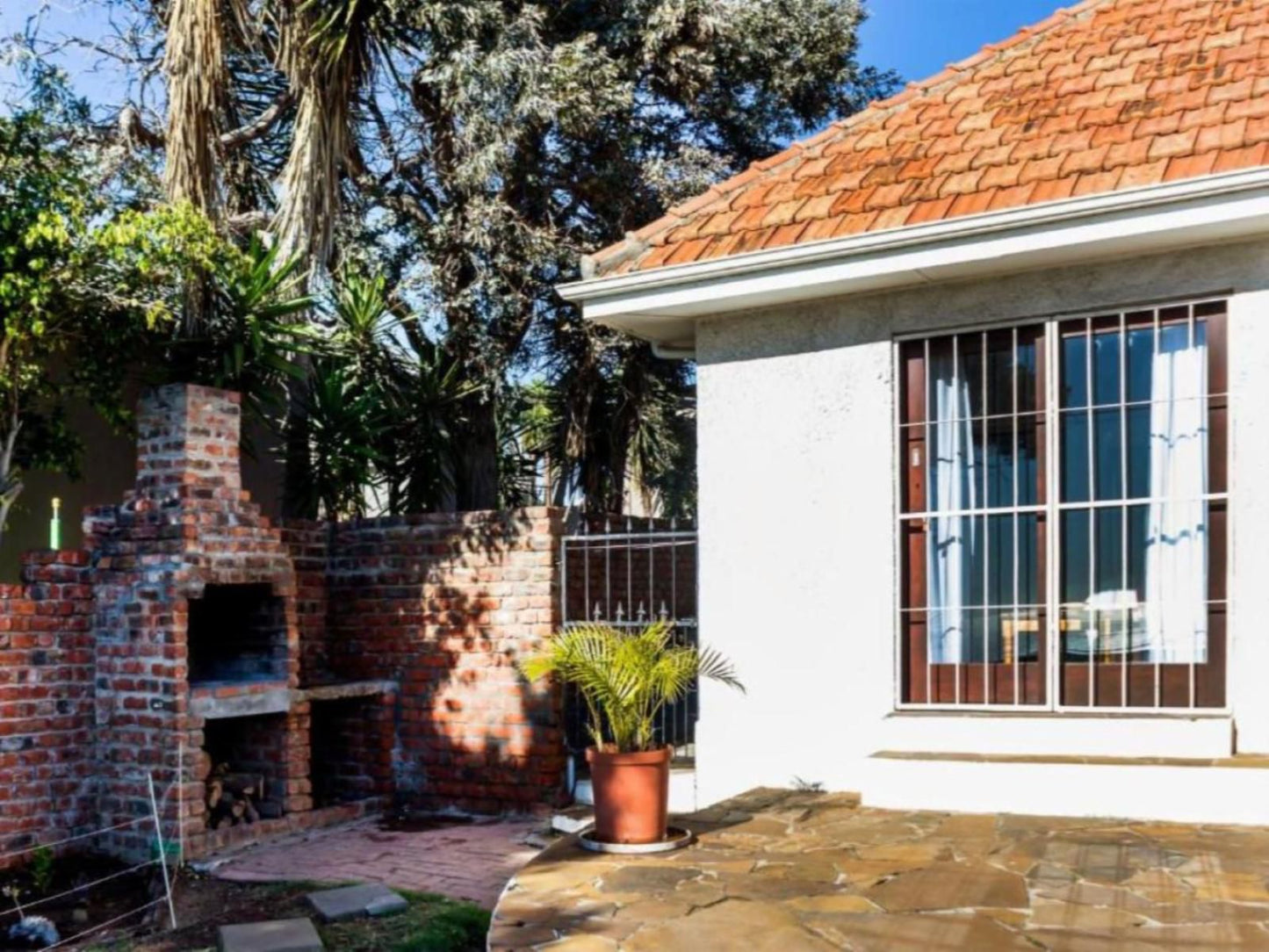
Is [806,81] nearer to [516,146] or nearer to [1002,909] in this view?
[516,146]

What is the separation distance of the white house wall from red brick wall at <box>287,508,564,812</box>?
1.89 metres

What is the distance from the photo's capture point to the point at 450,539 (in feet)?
31.6

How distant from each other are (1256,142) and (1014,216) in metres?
1.16

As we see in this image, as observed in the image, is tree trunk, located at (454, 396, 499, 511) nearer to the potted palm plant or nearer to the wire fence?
the wire fence

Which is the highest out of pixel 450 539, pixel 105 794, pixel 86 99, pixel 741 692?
pixel 86 99

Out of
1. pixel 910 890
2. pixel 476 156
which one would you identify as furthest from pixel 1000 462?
pixel 476 156

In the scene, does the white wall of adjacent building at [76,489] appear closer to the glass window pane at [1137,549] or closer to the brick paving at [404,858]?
the brick paving at [404,858]

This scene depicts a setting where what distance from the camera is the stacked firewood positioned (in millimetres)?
8500

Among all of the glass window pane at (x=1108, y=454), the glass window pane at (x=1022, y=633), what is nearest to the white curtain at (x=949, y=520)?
the glass window pane at (x=1022, y=633)

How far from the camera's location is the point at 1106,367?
260 inches

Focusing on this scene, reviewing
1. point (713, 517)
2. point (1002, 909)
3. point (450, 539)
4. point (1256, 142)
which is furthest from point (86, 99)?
point (1002, 909)

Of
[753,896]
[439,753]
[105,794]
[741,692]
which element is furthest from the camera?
[439,753]

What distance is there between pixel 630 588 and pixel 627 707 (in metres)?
3.77

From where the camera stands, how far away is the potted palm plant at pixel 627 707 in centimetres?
596
